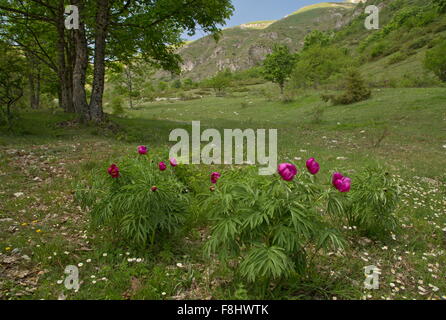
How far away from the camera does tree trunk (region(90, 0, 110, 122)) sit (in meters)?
14.3

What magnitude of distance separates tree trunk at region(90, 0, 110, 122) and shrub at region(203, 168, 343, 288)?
45.4 ft

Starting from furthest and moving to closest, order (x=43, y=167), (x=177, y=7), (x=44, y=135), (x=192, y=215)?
(x=177, y=7), (x=44, y=135), (x=43, y=167), (x=192, y=215)

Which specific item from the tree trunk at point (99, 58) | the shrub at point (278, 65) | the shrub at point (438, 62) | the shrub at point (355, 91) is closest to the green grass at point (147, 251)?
the tree trunk at point (99, 58)

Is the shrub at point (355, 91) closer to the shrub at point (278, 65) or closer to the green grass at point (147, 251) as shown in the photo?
the green grass at point (147, 251)

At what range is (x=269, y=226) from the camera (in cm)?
307

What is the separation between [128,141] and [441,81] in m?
36.0

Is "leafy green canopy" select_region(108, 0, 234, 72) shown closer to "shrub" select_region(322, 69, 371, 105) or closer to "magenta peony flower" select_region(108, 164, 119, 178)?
"magenta peony flower" select_region(108, 164, 119, 178)

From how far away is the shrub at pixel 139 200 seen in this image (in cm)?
374

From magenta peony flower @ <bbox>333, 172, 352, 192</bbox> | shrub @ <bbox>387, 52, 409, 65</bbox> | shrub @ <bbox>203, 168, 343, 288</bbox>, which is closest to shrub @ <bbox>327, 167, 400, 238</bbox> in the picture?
magenta peony flower @ <bbox>333, 172, 352, 192</bbox>

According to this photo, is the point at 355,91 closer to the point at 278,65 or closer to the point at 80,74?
the point at 80,74

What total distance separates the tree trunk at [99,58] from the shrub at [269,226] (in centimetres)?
1385

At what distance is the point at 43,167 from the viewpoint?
8.58 m
